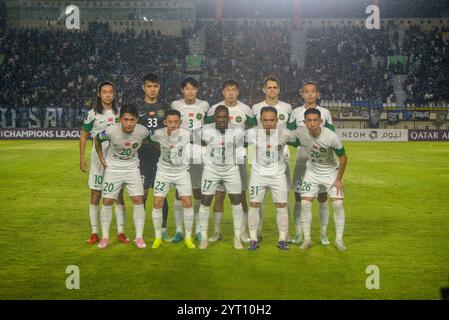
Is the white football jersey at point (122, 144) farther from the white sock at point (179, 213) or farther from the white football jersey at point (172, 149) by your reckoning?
the white sock at point (179, 213)

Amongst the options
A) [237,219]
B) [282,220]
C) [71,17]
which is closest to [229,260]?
[237,219]

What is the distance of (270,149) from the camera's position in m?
8.88

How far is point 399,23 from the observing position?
4675 cm

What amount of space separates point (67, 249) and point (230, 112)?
3094 millimetres

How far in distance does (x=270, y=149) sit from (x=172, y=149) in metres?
1.40

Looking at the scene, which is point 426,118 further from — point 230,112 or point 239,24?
point 230,112

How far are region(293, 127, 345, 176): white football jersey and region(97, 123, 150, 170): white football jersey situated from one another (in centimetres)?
226

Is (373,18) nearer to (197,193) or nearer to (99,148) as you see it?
(197,193)

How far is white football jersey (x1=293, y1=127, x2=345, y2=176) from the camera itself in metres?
8.73

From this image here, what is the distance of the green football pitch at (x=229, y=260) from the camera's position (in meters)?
6.72

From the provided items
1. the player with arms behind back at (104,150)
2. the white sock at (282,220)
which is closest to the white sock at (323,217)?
the white sock at (282,220)

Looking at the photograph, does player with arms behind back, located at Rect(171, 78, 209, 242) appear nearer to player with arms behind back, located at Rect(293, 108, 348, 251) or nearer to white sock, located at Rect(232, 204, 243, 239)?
white sock, located at Rect(232, 204, 243, 239)

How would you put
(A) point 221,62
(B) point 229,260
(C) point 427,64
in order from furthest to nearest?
1. (A) point 221,62
2. (C) point 427,64
3. (B) point 229,260
